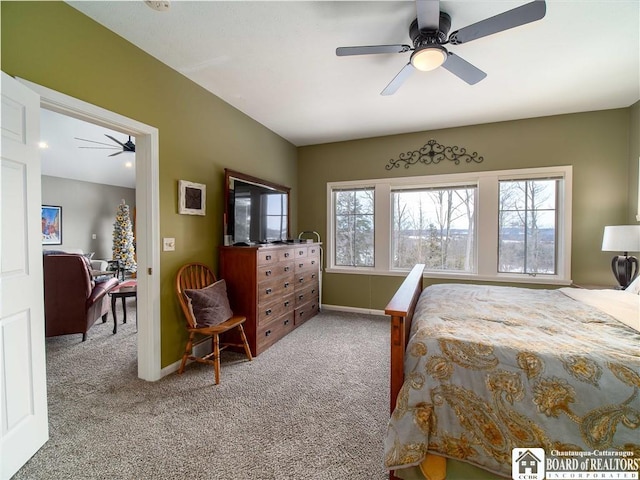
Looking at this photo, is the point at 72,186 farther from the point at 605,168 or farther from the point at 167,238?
the point at 605,168

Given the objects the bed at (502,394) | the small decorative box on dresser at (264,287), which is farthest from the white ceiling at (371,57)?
the bed at (502,394)

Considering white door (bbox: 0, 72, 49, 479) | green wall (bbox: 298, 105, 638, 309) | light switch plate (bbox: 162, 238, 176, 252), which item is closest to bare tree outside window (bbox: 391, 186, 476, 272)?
green wall (bbox: 298, 105, 638, 309)

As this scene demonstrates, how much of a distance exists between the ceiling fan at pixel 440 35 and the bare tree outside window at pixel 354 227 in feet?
7.97

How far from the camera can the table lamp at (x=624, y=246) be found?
266 centimetres

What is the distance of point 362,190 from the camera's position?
4504mm

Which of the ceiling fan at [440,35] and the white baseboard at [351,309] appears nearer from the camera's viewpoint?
the ceiling fan at [440,35]

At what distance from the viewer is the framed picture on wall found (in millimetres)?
6379

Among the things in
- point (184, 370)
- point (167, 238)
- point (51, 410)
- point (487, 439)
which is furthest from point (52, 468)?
point (487, 439)

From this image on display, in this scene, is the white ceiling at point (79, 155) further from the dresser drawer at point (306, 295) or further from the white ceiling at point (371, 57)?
the dresser drawer at point (306, 295)

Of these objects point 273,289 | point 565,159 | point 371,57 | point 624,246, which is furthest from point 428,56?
point 565,159

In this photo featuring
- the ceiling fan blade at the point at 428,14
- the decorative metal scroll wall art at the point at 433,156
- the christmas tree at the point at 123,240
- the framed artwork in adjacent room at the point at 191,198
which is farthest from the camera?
the christmas tree at the point at 123,240

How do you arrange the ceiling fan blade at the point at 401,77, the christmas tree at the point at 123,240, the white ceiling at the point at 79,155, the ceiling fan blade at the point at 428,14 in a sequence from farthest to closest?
the christmas tree at the point at 123,240 → the white ceiling at the point at 79,155 → the ceiling fan blade at the point at 401,77 → the ceiling fan blade at the point at 428,14

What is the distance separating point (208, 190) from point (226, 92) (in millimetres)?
1045

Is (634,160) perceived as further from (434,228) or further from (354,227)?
(354,227)
